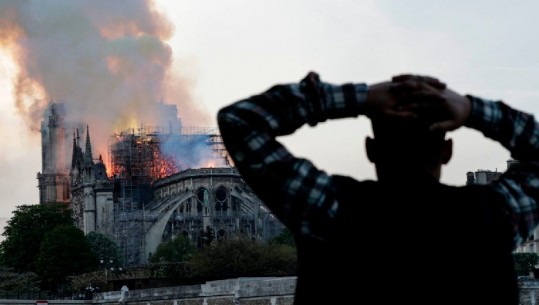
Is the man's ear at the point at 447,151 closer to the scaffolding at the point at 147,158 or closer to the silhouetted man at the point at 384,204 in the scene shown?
the silhouetted man at the point at 384,204

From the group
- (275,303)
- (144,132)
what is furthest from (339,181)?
(144,132)

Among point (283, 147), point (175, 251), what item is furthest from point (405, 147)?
point (175, 251)

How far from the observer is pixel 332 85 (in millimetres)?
4156

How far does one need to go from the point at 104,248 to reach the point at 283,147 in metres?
118

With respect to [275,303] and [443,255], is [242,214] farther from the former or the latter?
[443,255]

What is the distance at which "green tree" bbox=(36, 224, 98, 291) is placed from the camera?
369 feet

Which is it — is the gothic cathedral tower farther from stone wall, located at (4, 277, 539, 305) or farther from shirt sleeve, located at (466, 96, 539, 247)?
shirt sleeve, located at (466, 96, 539, 247)

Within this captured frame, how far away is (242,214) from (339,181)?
137247 millimetres

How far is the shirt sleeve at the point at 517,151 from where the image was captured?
4.26 m

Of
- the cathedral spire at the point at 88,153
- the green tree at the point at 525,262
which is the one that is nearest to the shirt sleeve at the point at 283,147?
the green tree at the point at 525,262

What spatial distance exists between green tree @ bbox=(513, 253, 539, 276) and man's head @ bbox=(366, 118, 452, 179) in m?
92.2

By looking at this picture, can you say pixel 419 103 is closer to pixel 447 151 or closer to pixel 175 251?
pixel 447 151

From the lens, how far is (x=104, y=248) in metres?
121

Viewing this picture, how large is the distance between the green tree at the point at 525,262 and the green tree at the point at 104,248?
34.4 m
